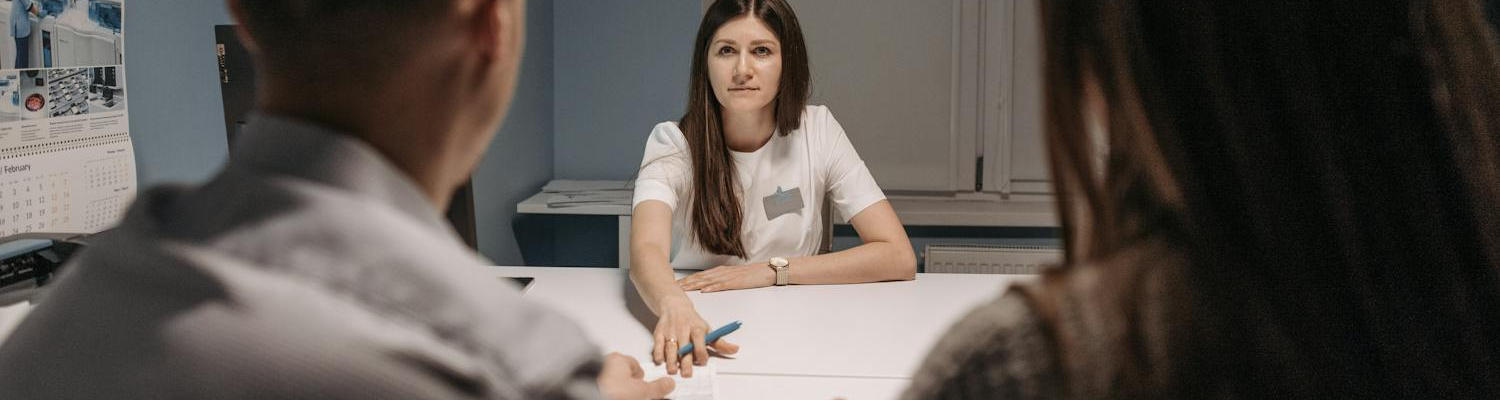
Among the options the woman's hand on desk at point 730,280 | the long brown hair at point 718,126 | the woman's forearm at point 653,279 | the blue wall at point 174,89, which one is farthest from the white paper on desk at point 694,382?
the long brown hair at point 718,126

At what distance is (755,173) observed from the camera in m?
2.59

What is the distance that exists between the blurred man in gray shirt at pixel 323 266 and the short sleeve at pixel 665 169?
189cm

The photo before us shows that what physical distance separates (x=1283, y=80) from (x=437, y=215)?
1.45ft

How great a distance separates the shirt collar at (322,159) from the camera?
0.42 metres

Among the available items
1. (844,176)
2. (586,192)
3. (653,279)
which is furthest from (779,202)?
(586,192)

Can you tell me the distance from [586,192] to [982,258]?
1.47m

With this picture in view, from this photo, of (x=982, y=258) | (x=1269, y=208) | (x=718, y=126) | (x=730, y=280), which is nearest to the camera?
(x=1269, y=208)

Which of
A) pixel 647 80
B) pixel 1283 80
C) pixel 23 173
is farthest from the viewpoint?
pixel 647 80

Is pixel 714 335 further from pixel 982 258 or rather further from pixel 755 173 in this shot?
pixel 982 258

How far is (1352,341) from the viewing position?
599mm

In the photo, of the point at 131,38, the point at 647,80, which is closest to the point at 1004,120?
the point at 647,80

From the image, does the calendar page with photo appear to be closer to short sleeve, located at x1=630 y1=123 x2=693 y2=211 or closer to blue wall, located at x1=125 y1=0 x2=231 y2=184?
blue wall, located at x1=125 y1=0 x2=231 y2=184

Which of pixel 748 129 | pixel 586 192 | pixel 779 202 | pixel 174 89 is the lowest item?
pixel 586 192

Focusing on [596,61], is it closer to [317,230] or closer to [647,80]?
[647,80]
